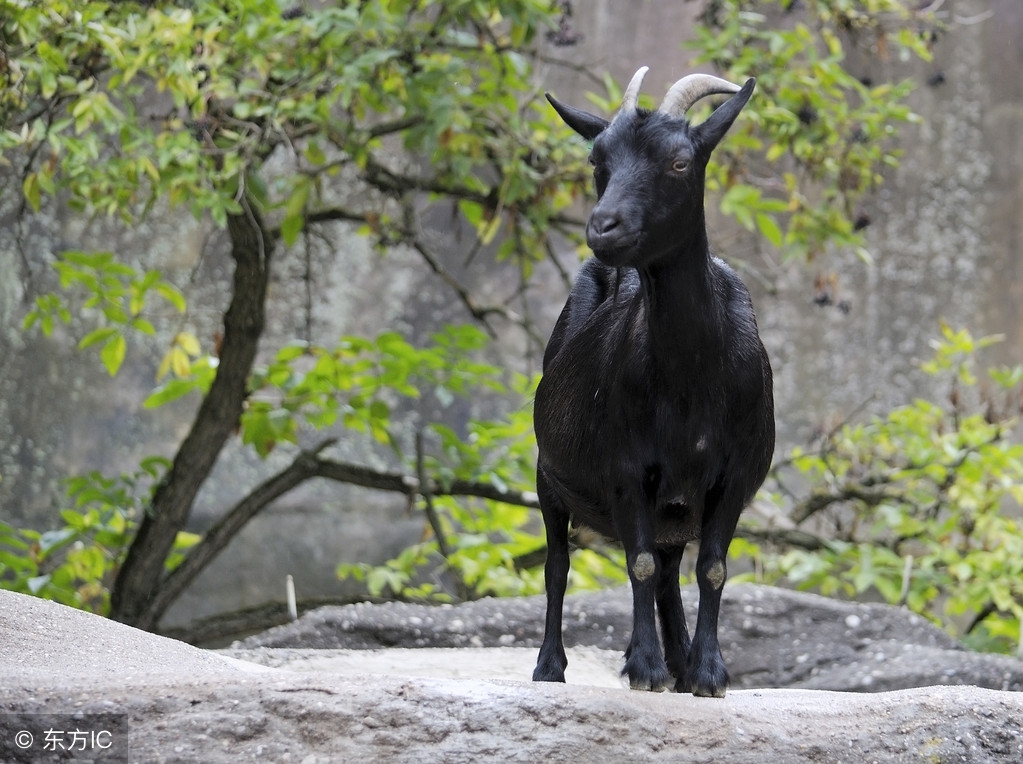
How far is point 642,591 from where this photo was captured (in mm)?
3262

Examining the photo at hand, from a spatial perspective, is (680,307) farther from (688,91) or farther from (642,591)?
(642,591)

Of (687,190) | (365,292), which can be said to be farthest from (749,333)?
(365,292)

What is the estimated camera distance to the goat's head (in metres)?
2.97

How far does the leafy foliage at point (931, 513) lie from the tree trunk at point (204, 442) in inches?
114

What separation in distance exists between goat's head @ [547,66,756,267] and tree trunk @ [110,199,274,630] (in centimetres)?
334

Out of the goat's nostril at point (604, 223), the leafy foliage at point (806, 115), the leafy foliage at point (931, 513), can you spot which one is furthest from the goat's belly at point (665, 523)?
the leafy foliage at point (931, 513)

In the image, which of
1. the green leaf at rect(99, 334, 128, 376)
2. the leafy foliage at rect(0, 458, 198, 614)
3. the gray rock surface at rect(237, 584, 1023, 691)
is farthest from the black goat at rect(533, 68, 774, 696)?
the leafy foliage at rect(0, 458, 198, 614)

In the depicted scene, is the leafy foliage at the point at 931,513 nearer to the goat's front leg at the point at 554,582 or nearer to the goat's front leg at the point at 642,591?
the goat's front leg at the point at 554,582

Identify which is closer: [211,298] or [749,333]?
[749,333]

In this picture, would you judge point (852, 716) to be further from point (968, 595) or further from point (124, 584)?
point (124, 584)

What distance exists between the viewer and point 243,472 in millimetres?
9727

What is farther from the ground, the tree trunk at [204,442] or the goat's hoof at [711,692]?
the tree trunk at [204,442]

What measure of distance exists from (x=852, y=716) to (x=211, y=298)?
7375mm

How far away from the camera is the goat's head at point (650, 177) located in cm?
297
